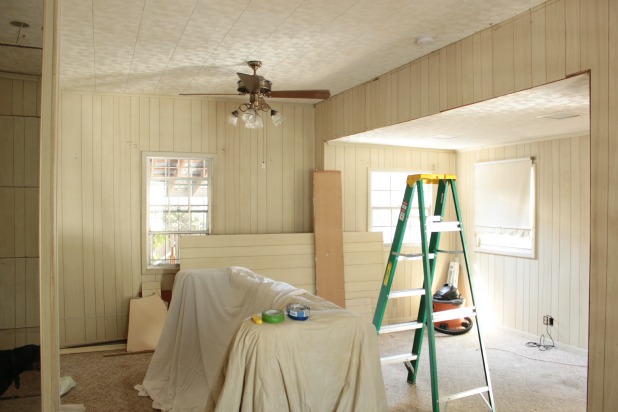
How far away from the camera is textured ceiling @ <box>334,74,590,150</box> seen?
3.14 m

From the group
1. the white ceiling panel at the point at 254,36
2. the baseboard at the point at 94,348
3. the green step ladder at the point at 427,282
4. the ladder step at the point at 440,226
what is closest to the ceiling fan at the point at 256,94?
the white ceiling panel at the point at 254,36

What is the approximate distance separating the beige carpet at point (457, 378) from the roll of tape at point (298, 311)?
172 cm

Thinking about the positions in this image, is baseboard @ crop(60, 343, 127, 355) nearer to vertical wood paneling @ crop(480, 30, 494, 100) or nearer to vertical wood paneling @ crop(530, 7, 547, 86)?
vertical wood paneling @ crop(480, 30, 494, 100)

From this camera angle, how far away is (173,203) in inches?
206

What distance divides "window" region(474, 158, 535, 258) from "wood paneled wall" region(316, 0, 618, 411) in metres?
2.38

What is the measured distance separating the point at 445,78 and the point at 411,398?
8.49 feet

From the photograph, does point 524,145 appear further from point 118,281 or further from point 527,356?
point 118,281

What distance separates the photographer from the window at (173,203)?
517 cm

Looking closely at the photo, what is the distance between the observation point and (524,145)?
539cm

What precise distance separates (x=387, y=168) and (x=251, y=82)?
2.83m

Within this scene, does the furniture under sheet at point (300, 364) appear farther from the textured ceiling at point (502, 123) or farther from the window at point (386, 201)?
the window at point (386, 201)

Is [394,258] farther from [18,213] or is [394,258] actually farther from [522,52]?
[18,213]

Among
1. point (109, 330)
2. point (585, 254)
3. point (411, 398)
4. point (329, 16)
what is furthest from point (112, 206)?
point (585, 254)

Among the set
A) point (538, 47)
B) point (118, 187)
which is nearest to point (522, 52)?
point (538, 47)
